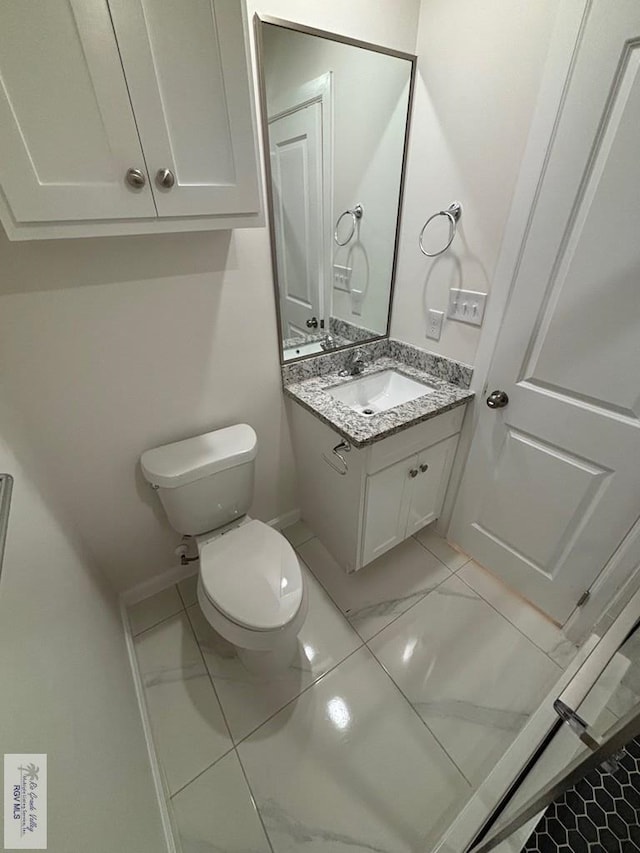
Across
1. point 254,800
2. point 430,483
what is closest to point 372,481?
point 430,483

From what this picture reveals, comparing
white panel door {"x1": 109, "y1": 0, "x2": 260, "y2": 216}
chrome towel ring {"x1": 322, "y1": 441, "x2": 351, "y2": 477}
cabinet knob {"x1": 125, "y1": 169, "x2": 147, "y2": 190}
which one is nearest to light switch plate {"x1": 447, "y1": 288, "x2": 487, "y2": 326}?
chrome towel ring {"x1": 322, "y1": 441, "x2": 351, "y2": 477}

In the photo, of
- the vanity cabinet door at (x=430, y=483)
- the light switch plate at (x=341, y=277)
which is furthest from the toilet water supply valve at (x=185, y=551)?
the light switch plate at (x=341, y=277)

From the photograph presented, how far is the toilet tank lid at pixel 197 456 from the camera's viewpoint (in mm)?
1168

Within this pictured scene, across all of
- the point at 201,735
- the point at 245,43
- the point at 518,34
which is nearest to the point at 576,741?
the point at 201,735

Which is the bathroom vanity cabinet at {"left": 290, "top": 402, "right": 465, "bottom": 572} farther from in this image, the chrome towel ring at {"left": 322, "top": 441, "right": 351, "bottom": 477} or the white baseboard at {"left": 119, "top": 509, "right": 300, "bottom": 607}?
the white baseboard at {"left": 119, "top": 509, "right": 300, "bottom": 607}

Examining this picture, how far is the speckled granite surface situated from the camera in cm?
118

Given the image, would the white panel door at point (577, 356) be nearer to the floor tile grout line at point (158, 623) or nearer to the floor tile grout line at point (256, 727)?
the floor tile grout line at point (256, 727)

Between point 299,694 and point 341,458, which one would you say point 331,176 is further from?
point 299,694

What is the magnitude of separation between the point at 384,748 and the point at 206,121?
1.84 meters

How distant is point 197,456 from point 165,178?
0.82 metres

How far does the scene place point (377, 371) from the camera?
1587 mm

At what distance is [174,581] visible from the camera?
1595 millimetres

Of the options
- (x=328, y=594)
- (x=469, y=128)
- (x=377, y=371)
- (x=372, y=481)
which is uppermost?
(x=469, y=128)

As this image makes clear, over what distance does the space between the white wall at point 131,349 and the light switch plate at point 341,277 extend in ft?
1.25
